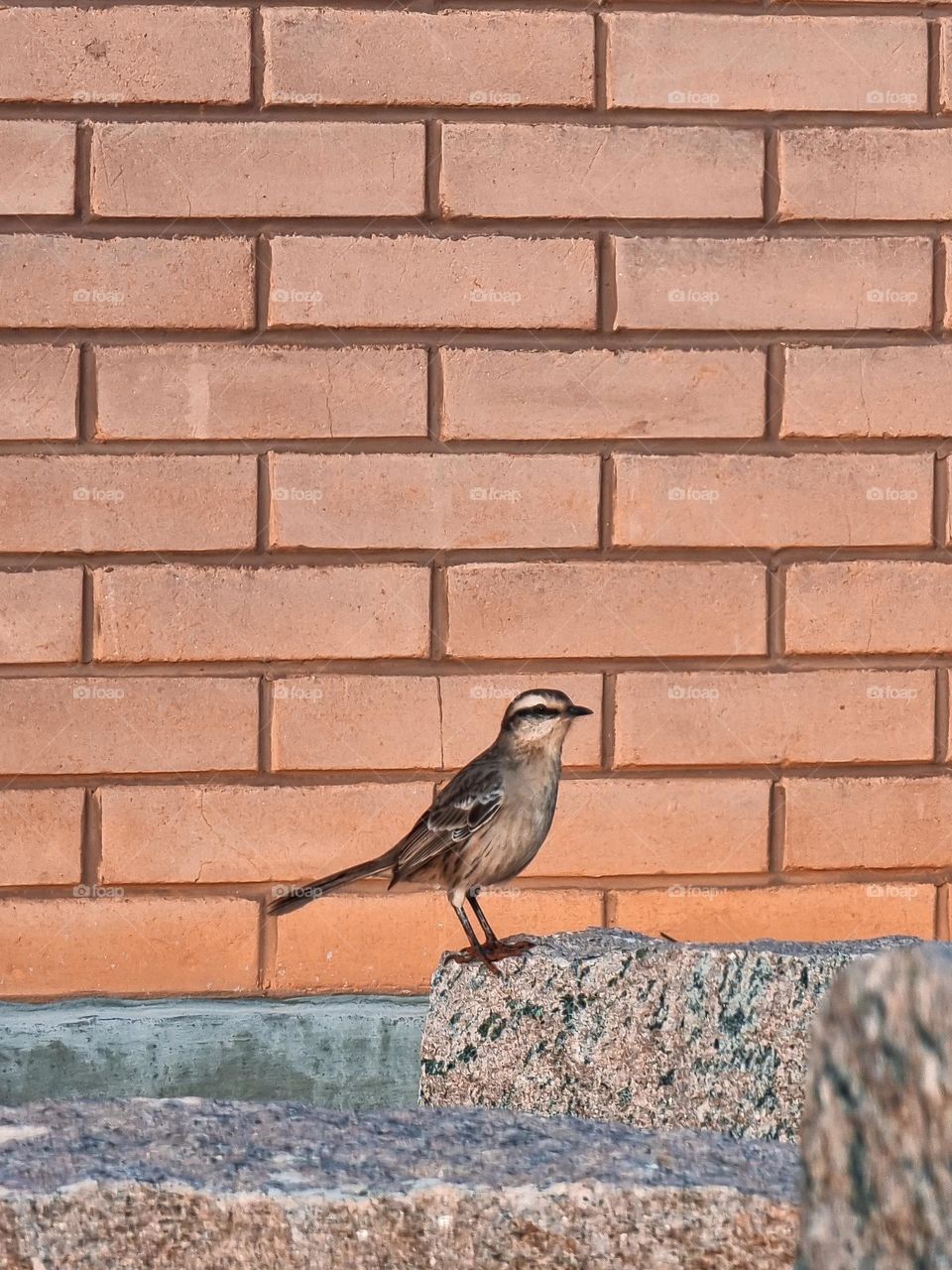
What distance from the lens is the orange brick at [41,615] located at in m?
5.55

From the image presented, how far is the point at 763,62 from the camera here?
5711mm

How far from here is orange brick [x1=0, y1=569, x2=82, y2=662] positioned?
18.2ft

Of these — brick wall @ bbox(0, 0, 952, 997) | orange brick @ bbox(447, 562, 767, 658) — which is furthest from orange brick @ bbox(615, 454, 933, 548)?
orange brick @ bbox(447, 562, 767, 658)

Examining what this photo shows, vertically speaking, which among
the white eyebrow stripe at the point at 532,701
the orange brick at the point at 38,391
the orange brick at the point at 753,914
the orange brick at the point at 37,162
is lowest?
the orange brick at the point at 753,914

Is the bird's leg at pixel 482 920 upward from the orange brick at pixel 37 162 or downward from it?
downward

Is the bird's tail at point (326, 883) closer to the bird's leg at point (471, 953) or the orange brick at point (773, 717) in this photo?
the bird's leg at point (471, 953)

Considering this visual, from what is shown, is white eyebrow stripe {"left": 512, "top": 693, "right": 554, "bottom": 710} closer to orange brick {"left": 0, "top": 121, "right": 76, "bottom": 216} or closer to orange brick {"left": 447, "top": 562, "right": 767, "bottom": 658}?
orange brick {"left": 447, "top": 562, "right": 767, "bottom": 658}

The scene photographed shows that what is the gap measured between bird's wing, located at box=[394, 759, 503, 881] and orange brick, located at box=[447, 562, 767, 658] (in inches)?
30.6

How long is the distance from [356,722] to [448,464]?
1.02 meters

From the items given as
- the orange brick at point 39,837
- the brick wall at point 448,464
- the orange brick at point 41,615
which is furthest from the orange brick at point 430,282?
the orange brick at point 39,837

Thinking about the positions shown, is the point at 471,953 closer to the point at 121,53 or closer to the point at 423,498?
the point at 423,498

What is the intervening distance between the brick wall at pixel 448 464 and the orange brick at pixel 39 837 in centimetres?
2

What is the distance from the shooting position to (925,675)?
228 inches

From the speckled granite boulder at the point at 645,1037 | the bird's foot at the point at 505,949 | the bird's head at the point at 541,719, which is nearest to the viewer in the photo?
the speckled granite boulder at the point at 645,1037
